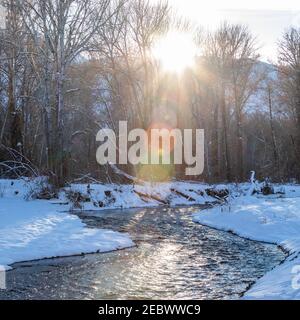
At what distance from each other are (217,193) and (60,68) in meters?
11.0

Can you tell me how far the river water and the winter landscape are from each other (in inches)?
1.4

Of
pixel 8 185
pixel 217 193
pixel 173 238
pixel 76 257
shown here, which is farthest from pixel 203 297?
pixel 217 193

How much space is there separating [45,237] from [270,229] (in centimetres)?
597

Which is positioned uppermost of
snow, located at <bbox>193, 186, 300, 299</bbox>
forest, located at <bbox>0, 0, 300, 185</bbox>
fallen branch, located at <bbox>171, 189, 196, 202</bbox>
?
forest, located at <bbox>0, 0, 300, 185</bbox>

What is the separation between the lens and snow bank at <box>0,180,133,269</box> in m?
10.1

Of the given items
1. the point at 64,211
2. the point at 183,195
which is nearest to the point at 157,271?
the point at 64,211

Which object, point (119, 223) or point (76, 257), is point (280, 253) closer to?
point (76, 257)

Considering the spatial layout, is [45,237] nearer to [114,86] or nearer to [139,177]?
[139,177]

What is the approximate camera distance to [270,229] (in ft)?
43.5

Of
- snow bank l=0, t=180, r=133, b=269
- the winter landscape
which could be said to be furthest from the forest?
snow bank l=0, t=180, r=133, b=269

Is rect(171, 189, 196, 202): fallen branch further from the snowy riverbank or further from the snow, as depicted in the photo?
the snow

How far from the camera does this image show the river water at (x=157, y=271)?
7430 millimetres

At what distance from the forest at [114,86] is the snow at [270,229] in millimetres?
8607
